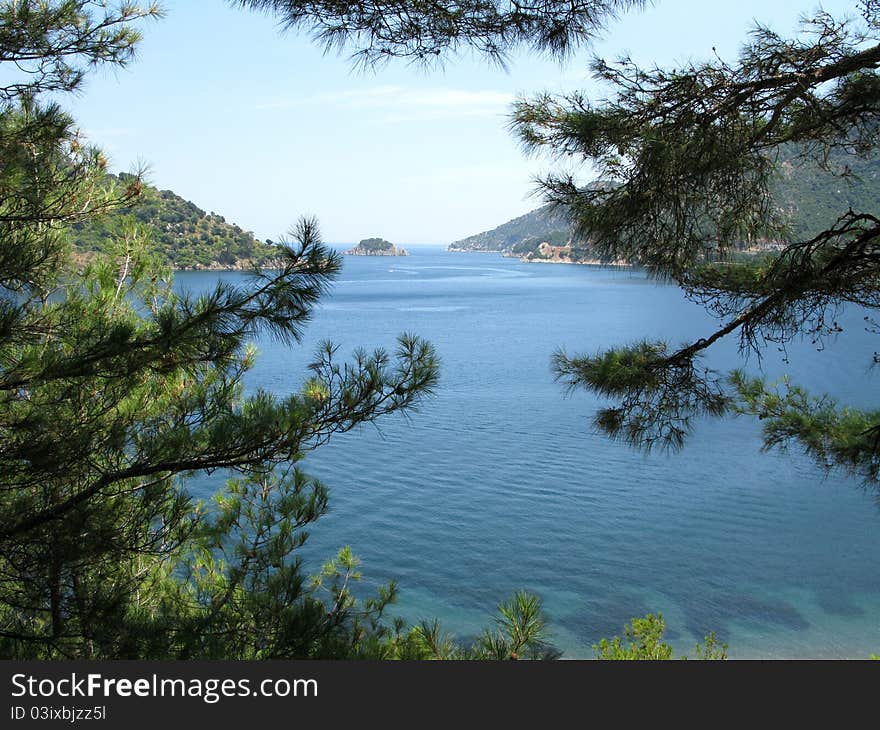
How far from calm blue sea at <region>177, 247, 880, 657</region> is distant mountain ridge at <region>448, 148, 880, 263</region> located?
4.34m

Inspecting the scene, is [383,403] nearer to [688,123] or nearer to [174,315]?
[174,315]

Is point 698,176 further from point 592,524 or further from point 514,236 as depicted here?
point 514,236

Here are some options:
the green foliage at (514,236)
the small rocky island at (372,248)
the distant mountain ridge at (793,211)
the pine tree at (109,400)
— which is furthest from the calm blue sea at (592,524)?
the small rocky island at (372,248)

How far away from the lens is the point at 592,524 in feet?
41.5

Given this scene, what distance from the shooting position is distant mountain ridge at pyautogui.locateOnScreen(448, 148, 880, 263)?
4309mm

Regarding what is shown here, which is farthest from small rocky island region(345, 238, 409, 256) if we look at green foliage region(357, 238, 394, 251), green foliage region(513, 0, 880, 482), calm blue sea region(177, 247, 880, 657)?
green foliage region(513, 0, 880, 482)

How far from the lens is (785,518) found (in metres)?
13.1

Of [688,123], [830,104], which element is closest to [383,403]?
[688,123]

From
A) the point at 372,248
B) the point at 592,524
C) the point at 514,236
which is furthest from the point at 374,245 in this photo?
the point at 592,524

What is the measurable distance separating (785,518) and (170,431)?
1262 centimetres

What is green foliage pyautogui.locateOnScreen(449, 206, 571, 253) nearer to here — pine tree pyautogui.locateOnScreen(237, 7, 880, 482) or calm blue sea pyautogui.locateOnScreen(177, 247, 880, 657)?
calm blue sea pyautogui.locateOnScreen(177, 247, 880, 657)

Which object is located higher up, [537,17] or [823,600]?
[537,17]

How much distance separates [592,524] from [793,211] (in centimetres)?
589

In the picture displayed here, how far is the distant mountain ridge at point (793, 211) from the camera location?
4.31 metres
